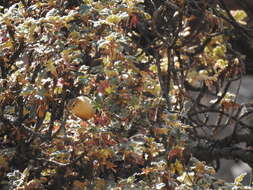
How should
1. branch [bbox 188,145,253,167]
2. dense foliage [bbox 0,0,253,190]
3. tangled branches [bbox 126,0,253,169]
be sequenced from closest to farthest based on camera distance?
1. dense foliage [bbox 0,0,253,190]
2. tangled branches [bbox 126,0,253,169]
3. branch [bbox 188,145,253,167]

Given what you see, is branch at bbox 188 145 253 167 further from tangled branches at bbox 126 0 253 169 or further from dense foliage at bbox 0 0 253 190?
dense foliage at bbox 0 0 253 190

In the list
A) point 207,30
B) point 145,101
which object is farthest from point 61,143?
point 207,30

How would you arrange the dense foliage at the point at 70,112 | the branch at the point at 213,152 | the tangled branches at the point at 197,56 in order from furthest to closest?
1. the branch at the point at 213,152
2. the tangled branches at the point at 197,56
3. the dense foliage at the point at 70,112

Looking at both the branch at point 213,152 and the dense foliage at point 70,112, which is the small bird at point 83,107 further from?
the branch at point 213,152

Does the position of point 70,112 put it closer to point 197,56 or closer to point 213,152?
point 213,152

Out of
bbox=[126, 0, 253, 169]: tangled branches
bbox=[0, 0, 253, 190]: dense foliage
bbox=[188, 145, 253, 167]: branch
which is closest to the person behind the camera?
bbox=[0, 0, 253, 190]: dense foliage

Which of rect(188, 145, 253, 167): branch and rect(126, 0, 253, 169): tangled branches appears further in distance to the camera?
rect(188, 145, 253, 167): branch

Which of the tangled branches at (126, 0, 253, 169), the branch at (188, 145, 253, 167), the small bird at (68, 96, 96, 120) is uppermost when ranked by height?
the small bird at (68, 96, 96, 120)

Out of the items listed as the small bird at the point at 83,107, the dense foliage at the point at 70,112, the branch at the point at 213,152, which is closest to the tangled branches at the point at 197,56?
the branch at the point at 213,152

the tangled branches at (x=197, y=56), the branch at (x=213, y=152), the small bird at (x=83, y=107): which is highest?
the small bird at (x=83, y=107)

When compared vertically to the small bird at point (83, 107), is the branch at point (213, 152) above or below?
below

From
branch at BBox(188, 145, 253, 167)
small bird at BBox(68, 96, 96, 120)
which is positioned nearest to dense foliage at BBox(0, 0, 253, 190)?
small bird at BBox(68, 96, 96, 120)

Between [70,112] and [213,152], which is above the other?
[70,112]

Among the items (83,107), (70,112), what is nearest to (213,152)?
(70,112)
